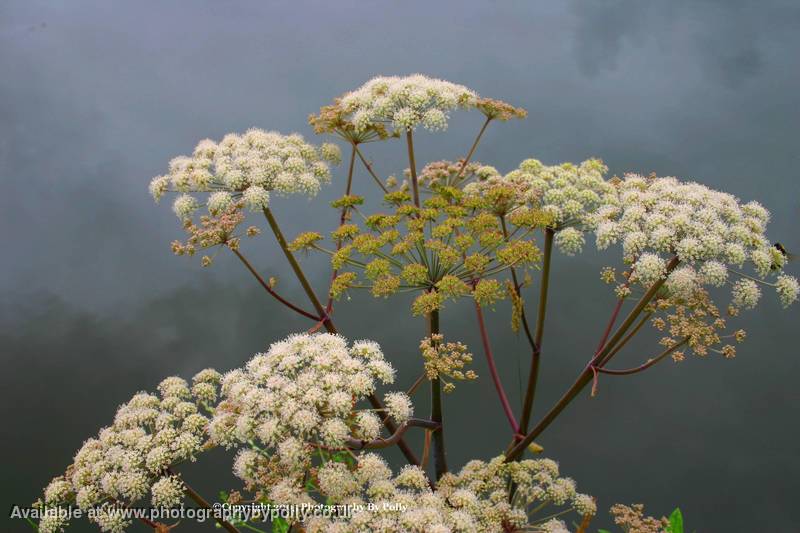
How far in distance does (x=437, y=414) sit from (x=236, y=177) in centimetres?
186

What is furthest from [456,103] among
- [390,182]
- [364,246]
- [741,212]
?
[741,212]

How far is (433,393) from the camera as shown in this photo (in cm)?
357

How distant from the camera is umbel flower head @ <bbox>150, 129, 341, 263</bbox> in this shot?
376cm

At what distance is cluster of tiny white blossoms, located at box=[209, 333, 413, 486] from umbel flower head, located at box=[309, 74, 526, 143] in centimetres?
144

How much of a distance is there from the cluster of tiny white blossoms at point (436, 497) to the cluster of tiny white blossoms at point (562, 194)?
1325 mm

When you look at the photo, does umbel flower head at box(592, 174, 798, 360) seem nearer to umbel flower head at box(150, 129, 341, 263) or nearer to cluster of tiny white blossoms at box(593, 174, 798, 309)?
cluster of tiny white blossoms at box(593, 174, 798, 309)

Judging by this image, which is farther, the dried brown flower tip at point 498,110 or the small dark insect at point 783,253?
the dried brown flower tip at point 498,110

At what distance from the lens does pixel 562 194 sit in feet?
11.6

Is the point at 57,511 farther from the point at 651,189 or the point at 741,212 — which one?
the point at 741,212

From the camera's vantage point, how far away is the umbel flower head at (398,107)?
376 centimetres

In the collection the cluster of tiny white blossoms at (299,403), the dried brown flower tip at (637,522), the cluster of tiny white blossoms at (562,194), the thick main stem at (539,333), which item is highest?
the cluster of tiny white blossoms at (562,194)

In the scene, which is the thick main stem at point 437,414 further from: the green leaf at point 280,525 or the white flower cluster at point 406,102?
the white flower cluster at point 406,102

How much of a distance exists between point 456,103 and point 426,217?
2.96ft

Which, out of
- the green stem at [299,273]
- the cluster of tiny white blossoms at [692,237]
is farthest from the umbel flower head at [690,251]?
the green stem at [299,273]
